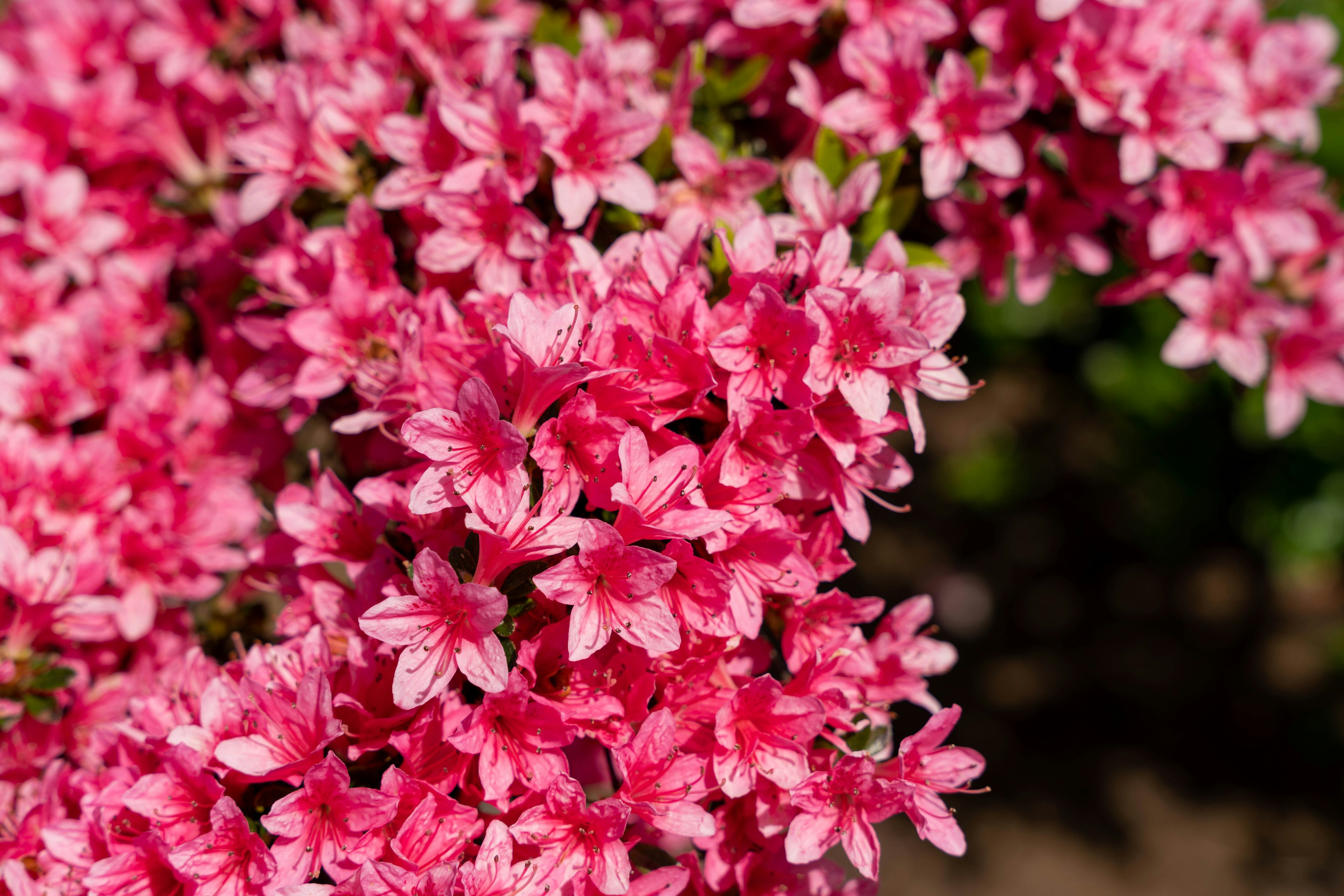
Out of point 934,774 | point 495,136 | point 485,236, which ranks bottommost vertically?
point 934,774

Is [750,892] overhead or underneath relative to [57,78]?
underneath

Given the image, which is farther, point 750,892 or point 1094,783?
point 1094,783

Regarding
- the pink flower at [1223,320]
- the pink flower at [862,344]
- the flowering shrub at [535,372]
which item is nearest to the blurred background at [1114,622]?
the pink flower at [1223,320]

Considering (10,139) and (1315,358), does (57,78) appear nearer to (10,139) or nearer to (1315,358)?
(10,139)

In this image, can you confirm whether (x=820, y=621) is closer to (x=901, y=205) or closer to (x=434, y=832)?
(x=434, y=832)

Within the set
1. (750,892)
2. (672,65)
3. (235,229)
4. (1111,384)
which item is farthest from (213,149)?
(1111,384)

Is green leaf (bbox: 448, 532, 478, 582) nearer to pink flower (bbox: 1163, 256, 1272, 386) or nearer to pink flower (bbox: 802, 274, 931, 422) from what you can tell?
pink flower (bbox: 802, 274, 931, 422)

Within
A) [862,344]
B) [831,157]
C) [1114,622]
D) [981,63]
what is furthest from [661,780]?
[1114,622]

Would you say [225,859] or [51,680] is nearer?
[225,859]
